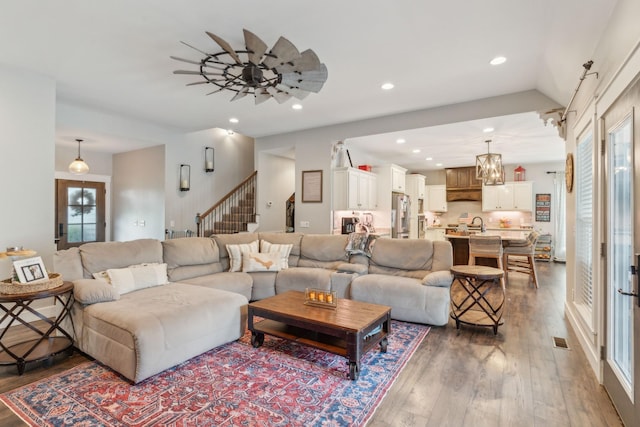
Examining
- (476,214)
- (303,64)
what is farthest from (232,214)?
(476,214)

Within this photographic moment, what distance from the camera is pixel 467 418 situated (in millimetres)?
1999

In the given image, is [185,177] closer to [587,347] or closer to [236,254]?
[236,254]

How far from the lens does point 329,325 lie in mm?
2553

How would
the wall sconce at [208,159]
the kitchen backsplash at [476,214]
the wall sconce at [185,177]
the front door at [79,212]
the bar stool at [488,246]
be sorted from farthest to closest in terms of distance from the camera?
the kitchen backsplash at [476,214]
the wall sconce at [208,159]
the front door at [79,212]
the wall sconce at [185,177]
the bar stool at [488,246]

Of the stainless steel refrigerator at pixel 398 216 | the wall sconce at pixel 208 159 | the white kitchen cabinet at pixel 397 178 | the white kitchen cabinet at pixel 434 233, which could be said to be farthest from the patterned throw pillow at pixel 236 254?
the white kitchen cabinet at pixel 434 233

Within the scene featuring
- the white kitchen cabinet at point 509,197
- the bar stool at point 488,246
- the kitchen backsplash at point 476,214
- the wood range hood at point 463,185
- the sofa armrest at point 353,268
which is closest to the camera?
the sofa armrest at point 353,268

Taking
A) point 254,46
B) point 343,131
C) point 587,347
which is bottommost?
point 587,347

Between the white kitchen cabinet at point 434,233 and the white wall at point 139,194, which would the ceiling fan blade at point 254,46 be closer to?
the white wall at point 139,194

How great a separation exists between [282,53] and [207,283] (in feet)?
8.71

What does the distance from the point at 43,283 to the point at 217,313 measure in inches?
54.4

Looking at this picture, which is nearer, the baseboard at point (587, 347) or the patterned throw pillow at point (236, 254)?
the baseboard at point (587, 347)

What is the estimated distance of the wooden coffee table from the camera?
2.46m

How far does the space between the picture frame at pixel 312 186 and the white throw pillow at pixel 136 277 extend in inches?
123

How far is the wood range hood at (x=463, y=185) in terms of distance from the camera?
9219 millimetres
